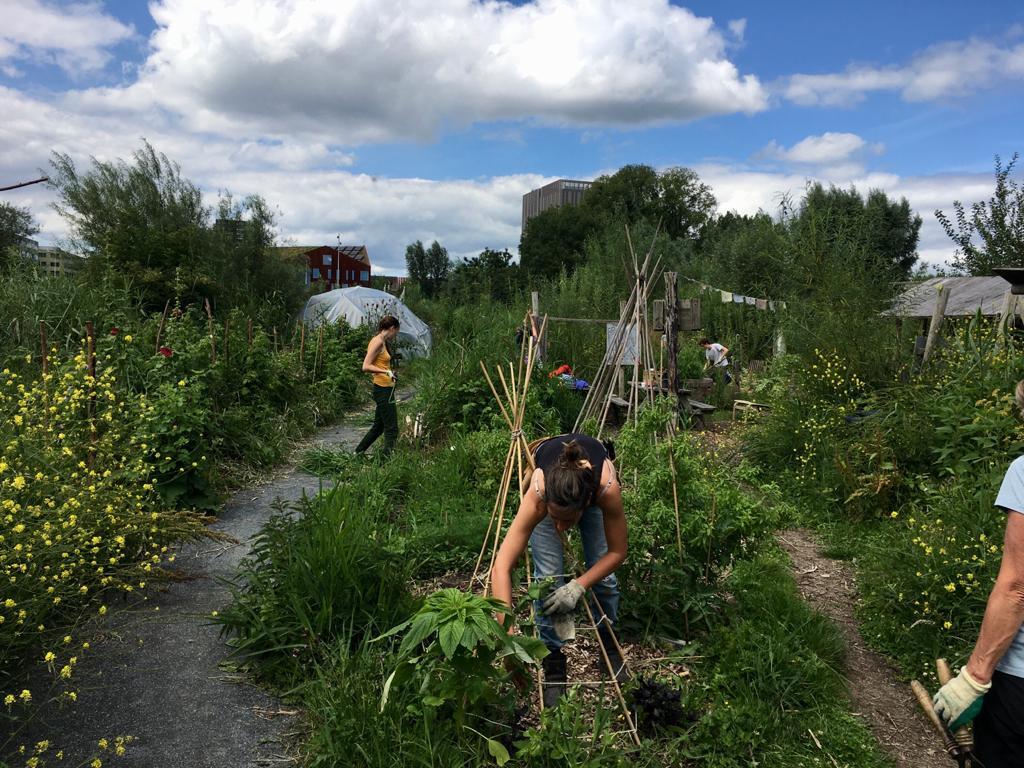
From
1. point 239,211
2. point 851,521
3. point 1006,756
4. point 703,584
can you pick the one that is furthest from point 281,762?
point 239,211

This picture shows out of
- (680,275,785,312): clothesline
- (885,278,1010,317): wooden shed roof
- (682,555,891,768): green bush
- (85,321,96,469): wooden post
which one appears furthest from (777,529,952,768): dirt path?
(680,275,785,312): clothesline

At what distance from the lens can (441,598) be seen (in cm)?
241

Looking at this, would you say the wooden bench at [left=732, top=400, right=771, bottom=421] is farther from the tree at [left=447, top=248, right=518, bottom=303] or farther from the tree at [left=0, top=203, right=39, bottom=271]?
the tree at [left=0, top=203, right=39, bottom=271]

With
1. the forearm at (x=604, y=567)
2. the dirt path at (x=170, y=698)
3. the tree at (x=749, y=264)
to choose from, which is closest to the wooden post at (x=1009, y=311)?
the forearm at (x=604, y=567)

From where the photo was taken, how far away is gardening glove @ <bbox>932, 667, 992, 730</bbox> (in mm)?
1900

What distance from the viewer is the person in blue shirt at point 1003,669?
1818 millimetres

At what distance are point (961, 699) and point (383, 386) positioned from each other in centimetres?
559

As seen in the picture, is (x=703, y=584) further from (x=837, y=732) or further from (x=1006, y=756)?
(x=1006, y=756)

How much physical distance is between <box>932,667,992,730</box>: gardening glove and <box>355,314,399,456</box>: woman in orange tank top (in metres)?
5.38

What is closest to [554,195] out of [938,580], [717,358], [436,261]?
[436,261]

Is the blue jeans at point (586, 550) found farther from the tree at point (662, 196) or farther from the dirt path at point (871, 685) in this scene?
the tree at point (662, 196)

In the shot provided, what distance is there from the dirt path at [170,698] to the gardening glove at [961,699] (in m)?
2.28

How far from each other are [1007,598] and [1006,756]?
450mm

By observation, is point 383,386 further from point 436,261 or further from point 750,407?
point 436,261
